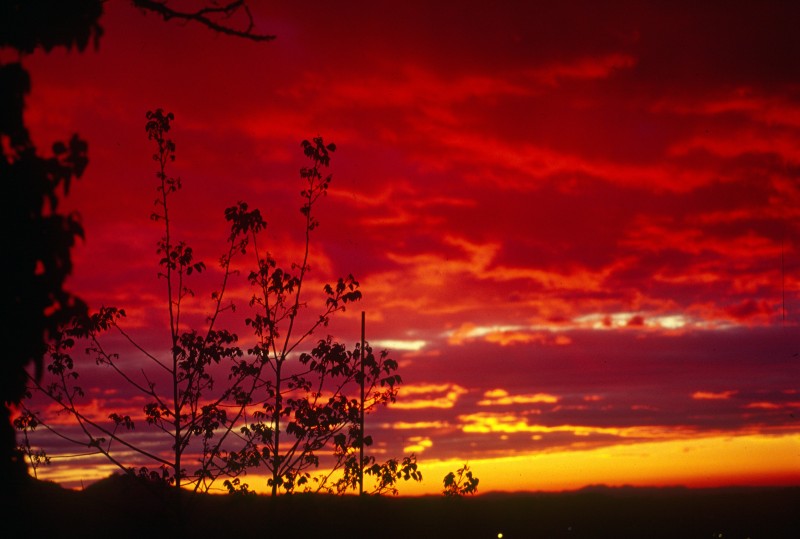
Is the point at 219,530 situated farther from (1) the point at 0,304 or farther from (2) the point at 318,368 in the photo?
(1) the point at 0,304

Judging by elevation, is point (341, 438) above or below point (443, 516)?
above

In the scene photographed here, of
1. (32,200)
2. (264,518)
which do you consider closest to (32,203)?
(32,200)

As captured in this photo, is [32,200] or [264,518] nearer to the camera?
[32,200]

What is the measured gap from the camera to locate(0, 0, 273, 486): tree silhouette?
8.75 meters

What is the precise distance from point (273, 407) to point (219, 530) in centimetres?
746

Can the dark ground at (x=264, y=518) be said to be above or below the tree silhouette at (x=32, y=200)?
below

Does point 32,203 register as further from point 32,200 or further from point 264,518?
point 264,518

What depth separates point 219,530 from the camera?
2892 centimetres

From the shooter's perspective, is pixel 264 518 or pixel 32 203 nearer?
pixel 32 203

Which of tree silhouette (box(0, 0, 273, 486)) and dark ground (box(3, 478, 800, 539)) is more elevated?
tree silhouette (box(0, 0, 273, 486))

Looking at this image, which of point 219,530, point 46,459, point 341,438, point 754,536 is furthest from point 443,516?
point 754,536

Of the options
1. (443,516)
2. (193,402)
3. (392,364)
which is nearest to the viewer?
(193,402)

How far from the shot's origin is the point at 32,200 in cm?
876

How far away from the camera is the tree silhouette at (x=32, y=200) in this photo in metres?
8.75
